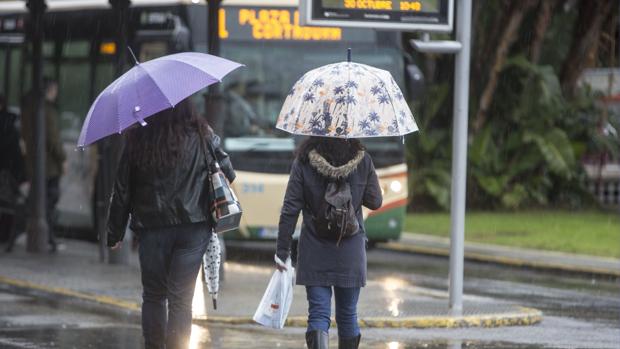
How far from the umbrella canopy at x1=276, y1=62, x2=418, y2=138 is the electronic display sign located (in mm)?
2810

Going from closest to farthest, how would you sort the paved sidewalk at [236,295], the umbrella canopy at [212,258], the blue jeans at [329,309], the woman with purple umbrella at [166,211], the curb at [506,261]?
1. the woman with purple umbrella at [166,211]
2. the blue jeans at [329,309]
3. the umbrella canopy at [212,258]
4. the paved sidewalk at [236,295]
5. the curb at [506,261]

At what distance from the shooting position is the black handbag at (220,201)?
7.43 metres

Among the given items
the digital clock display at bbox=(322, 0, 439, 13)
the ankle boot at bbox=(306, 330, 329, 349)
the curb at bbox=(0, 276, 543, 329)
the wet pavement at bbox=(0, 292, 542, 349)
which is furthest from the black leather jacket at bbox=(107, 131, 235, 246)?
the digital clock display at bbox=(322, 0, 439, 13)

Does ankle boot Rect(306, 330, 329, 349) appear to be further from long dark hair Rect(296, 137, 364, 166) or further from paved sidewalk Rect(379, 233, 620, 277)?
paved sidewalk Rect(379, 233, 620, 277)

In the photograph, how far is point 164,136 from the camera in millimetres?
7418

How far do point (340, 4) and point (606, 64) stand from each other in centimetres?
1803

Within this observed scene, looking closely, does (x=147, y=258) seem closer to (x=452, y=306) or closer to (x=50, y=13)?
(x=452, y=306)

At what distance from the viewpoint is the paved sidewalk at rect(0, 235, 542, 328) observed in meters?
10.8

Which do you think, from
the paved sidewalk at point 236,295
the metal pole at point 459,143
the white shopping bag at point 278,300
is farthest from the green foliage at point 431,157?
the white shopping bag at point 278,300

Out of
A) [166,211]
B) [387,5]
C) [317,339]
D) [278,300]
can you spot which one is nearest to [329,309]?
[317,339]

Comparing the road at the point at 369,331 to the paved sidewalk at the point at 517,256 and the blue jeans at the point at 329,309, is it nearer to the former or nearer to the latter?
the blue jeans at the point at 329,309

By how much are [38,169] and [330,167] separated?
28.7 feet

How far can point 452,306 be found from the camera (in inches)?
443

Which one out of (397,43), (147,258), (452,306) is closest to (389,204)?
(397,43)
